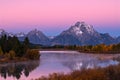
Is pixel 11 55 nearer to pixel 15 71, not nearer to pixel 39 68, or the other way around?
pixel 39 68

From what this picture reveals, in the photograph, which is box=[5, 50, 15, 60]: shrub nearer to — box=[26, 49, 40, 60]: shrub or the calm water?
the calm water

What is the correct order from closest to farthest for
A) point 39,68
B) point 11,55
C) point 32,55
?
point 39,68 < point 11,55 < point 32,55

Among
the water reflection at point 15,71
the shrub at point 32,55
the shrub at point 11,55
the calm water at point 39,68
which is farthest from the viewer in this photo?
the shrub at point 32,55

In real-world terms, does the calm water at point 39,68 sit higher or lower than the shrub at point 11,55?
lower

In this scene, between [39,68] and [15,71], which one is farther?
[39,68]

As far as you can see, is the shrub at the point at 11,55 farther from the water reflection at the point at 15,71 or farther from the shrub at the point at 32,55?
the water reflection at the point at 15,71

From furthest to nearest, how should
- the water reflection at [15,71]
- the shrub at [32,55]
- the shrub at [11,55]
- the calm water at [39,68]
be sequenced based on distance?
the shrub at [32,55] < the shrub at [11,55] < the water reflection at [15,71] < the calm water at [39,68]

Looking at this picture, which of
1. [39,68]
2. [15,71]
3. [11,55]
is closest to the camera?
[15,71]

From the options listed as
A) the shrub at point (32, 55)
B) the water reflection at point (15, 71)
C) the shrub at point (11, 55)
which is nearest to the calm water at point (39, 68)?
the water reflection at point (15, 71)

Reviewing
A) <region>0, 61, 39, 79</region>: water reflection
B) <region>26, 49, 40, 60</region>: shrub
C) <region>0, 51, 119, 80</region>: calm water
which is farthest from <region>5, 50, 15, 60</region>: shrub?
<region>0, 61, 39, 79</region>: water reflection

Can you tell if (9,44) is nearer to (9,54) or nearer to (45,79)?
(9,54)

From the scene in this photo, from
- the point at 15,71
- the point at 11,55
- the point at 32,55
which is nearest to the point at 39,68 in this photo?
the point at 15,71

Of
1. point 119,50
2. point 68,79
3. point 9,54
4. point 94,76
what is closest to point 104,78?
point 94,76

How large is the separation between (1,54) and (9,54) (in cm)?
586
